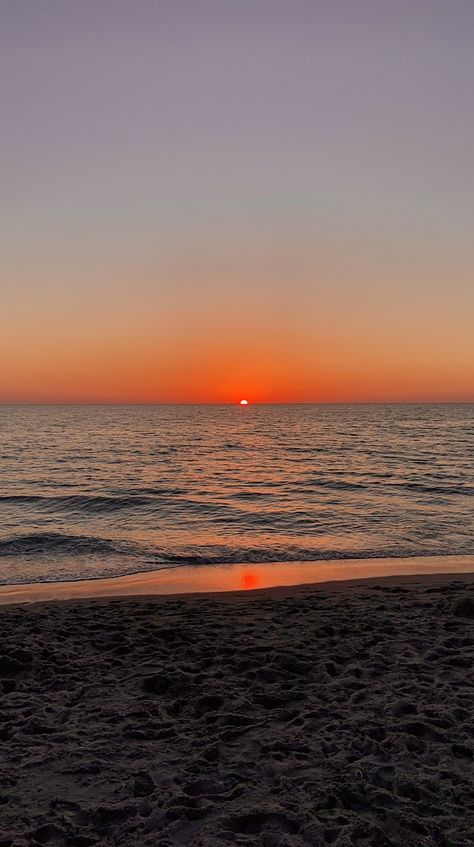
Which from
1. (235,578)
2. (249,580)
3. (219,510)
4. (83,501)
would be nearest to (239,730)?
(249,580)

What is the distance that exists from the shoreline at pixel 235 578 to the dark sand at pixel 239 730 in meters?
2.29

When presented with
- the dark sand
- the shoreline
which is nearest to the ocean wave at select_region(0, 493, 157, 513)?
the shoreline

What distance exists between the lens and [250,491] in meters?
27.2

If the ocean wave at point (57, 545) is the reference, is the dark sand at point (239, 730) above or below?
above

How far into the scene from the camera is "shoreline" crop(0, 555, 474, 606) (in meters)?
11.5

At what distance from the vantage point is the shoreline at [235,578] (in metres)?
11.5

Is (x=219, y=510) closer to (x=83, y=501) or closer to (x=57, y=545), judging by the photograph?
(x=83, y=501)

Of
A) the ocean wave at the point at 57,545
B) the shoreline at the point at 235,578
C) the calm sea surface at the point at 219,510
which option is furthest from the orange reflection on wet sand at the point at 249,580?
the ocean wave at the point at 57,545

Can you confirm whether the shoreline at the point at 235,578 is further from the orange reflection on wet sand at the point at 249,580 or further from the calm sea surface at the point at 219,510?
the calm sea surface at the point at 219,510

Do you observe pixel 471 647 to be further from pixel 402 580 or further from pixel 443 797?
pixel 402 580

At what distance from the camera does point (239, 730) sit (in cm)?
556

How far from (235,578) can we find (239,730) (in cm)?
734

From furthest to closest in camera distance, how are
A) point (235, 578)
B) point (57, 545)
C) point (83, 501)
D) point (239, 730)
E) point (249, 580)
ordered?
point (83, 501) → point (57, 545) → point (235, 578) → point (249, 580) → point (239, 730)

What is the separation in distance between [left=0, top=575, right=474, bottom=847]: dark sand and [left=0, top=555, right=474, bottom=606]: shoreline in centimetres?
229
